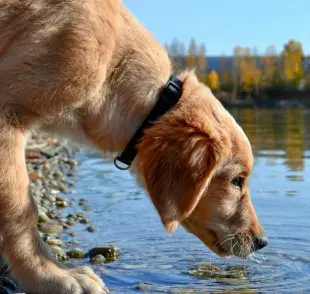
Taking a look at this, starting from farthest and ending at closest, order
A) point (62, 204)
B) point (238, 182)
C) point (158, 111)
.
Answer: point (62, 204)
point (238, 182)
point (158, 111)

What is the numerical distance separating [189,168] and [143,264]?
4.82 feet

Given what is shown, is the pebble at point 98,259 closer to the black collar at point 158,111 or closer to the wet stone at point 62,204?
the black collar at point 158,111

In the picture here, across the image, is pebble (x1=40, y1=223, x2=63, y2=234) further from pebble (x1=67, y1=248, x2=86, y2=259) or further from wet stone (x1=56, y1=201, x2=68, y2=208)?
wet stone (x1=56, y1=201, x2=68, y2=208)

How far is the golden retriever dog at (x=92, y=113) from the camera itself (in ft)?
14.5

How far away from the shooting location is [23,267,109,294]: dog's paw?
14.6ft

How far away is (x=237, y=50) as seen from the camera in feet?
401

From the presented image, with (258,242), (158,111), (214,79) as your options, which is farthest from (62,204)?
(214,79)

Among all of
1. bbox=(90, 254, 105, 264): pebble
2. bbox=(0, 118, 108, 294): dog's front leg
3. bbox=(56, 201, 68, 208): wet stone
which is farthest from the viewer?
bbox=(56, 201, 68, 208): wet stone

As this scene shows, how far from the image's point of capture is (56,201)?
899 cm

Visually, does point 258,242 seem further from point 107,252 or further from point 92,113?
point 92,113

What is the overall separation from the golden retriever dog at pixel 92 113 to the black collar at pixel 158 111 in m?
0.05

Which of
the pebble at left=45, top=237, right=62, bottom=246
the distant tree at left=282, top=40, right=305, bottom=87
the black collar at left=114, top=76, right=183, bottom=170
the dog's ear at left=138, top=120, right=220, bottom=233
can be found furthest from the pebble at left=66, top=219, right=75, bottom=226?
the distant tree at left=282, top=40, right=305, bottom=87

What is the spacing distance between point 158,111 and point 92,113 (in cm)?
43

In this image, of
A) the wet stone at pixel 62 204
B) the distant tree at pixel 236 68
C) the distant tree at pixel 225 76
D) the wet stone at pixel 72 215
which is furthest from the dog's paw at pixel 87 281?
the distant tree at pixel 225 76
